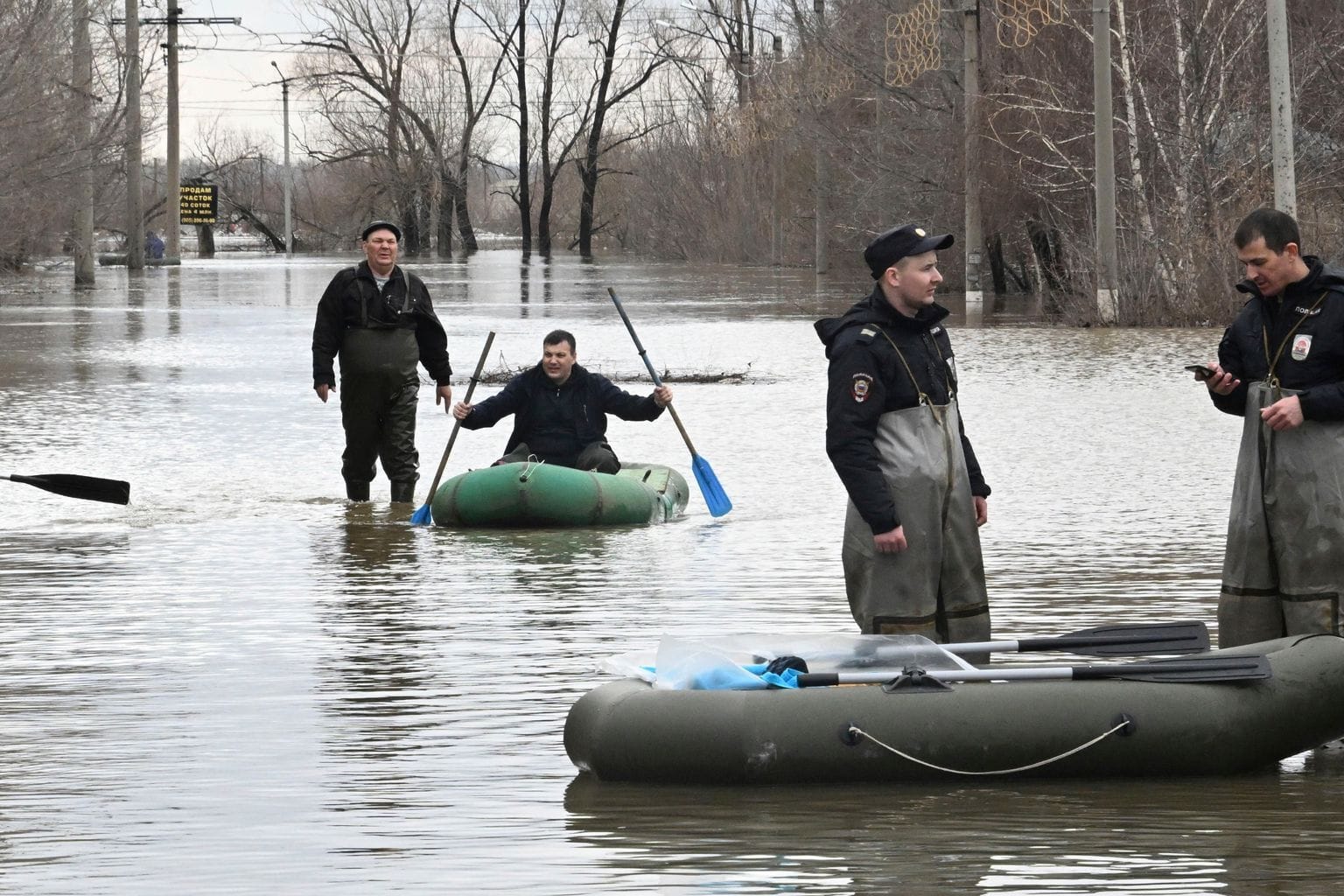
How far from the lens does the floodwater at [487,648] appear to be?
5.37m

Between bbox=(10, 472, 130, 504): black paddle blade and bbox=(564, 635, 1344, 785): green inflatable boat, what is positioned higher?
bbox=(10, 472, 130, 504): black paddle blade

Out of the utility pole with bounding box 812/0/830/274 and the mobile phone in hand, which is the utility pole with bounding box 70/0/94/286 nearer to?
the utility pole with bounding box 812/0/830/274

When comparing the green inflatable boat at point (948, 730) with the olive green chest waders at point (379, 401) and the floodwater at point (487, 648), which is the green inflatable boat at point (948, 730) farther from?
the olive green chest waders at point (379, 401)

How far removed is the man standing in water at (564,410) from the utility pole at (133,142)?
1291 inches

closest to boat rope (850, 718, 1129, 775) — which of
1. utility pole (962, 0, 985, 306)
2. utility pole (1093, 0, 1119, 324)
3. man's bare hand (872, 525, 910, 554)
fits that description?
man's bare hand (872, 525, 910, 554)

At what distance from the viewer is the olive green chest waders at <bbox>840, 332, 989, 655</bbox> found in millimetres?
6656

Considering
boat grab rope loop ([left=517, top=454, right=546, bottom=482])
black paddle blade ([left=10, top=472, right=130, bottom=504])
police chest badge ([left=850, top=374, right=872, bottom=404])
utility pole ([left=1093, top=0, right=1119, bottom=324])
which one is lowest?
black paddle blade ([left=10, top=472, right=130, bottom=504])

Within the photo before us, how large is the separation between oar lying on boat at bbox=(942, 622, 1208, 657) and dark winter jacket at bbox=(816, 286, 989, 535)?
0.52 meters

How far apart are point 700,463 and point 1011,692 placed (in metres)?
7.10

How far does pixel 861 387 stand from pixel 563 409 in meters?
6.32

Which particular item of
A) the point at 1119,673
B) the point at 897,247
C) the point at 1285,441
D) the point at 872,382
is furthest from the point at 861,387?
the point at 1285,441

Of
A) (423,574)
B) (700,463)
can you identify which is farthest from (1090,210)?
(423,574)

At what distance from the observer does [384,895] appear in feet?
16.5

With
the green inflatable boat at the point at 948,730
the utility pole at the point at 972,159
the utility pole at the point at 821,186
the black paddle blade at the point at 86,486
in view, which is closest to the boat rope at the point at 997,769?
the green inflatable boat at the point at 948,730
